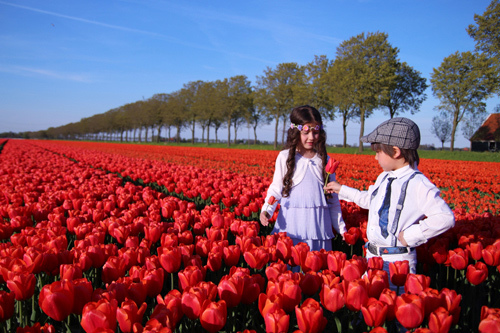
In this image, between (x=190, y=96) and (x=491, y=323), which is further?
(x=190, y=96)

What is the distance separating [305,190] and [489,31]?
3608cm

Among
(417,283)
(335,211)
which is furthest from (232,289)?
(335,211)

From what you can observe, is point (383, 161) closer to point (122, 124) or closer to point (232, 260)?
point (232, 260)

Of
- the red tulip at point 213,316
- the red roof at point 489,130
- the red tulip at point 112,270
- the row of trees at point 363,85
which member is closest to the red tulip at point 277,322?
the red tulip at point 213,316

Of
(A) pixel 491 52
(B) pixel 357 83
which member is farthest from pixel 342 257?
(A) pixel 491 52

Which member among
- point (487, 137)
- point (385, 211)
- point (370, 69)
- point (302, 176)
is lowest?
point (385, 211)

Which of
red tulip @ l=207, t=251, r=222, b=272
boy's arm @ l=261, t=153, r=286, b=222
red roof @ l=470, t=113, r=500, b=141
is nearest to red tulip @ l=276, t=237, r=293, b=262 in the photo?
red tulip @ l=207, t=251, r=222, b=272

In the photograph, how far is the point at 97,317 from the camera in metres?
1.39

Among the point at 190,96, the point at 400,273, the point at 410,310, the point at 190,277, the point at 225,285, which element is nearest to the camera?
the point at 410,310

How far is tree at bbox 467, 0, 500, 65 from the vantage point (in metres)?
30.2

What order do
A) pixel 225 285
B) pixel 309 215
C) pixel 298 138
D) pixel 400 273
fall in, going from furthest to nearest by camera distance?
pixel 298 138 < pixel 309 215 < pixel 400 273 < pixel 225 285

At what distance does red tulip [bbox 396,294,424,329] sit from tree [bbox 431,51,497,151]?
37.2 m

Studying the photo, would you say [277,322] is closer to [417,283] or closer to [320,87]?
[417,283]

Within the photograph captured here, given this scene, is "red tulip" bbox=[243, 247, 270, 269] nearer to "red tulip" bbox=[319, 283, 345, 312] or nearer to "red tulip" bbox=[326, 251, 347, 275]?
"red tulip" bbox=[326, 251, 347, 275]
